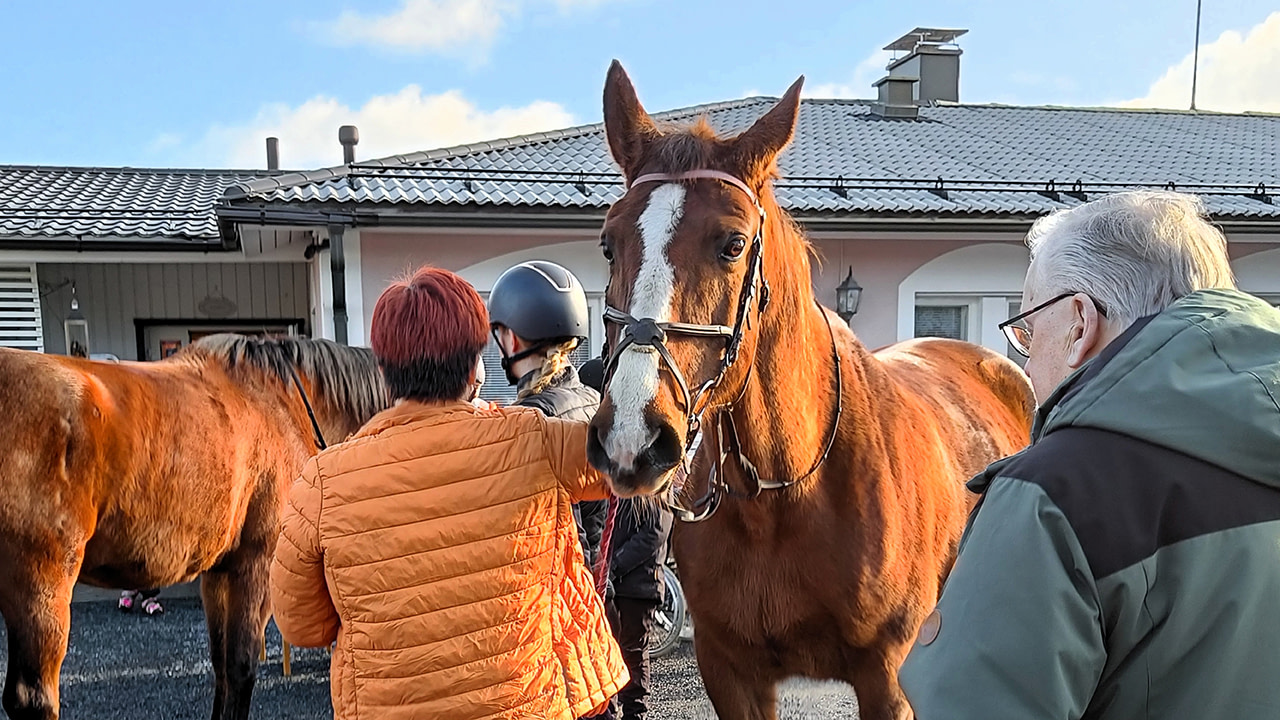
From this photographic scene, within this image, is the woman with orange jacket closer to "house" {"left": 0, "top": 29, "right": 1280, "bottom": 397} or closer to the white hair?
the white hair

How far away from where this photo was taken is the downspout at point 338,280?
20.1ft

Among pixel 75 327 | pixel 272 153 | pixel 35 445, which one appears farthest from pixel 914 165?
pixel 272 153

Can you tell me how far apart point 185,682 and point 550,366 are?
3.66 m

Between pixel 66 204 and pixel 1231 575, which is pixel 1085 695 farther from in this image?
pixel 66 204

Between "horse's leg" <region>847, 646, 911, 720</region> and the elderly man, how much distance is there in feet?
4.04

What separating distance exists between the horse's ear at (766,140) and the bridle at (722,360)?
0.18ft

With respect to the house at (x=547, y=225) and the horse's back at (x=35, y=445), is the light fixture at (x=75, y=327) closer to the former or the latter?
the house at (x=547, y=225)

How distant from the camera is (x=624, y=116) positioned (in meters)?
1.92

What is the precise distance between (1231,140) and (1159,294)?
13300 millimetres

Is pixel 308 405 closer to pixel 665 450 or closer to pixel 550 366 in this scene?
pixel 550 366

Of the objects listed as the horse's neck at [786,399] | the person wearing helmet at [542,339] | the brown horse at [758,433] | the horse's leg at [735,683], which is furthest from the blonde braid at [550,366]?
the horse's leg at [735,683]

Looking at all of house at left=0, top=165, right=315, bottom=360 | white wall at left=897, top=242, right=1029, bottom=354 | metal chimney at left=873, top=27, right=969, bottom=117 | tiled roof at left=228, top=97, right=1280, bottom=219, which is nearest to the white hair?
tiled roof at left=228, top=97, right=1280, bottom=219

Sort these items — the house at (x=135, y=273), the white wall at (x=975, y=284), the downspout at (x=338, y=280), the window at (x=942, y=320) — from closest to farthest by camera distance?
the downspout at (x=338, y=280) < the house at (x=135, y=273) < the white wall at (x=975, y=284) < the window at (x=942, y=320)

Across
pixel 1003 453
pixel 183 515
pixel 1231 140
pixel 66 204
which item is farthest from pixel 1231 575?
pixel 1231 140
